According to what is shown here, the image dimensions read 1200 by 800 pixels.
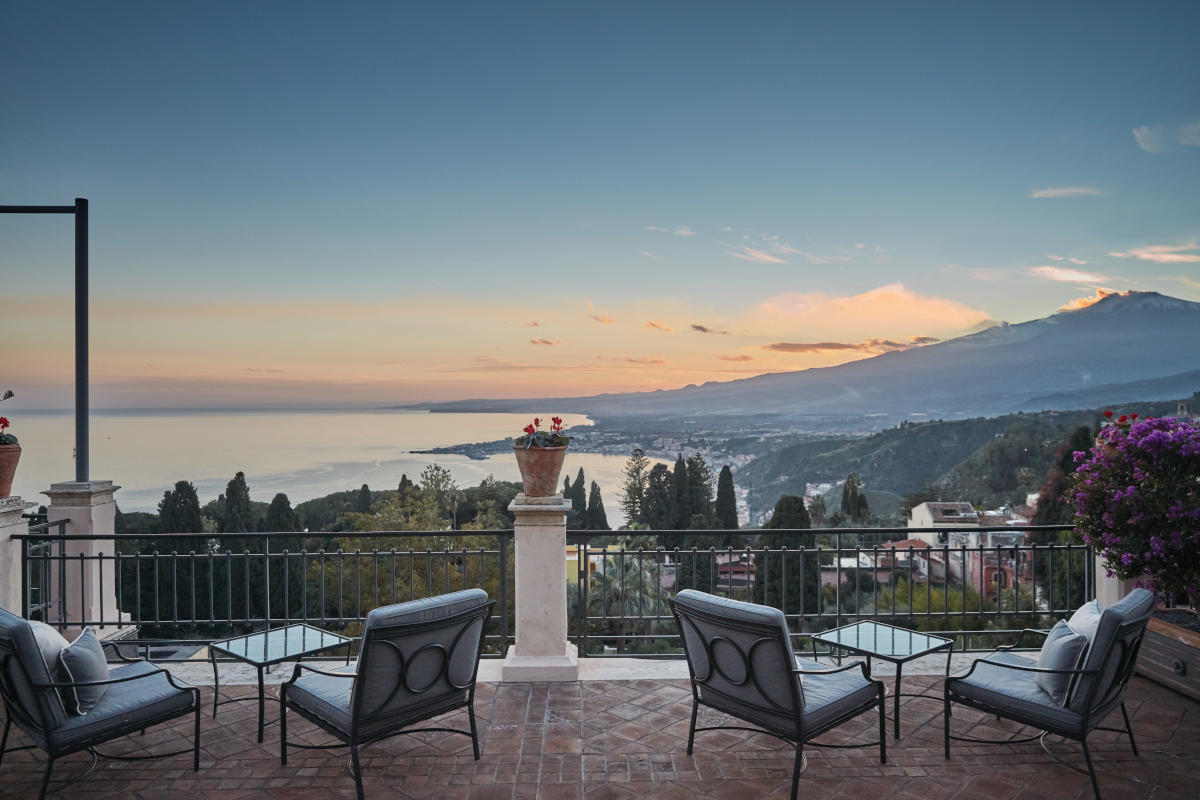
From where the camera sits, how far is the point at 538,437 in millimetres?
4762

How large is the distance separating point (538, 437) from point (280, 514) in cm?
1812

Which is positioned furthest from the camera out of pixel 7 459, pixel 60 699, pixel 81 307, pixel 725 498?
pixel 725 498

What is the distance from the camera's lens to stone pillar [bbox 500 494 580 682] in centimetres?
470

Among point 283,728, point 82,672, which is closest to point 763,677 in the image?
point 283,728

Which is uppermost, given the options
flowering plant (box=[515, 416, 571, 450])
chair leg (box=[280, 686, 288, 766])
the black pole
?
the black pole

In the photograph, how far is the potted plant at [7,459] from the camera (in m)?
5.11

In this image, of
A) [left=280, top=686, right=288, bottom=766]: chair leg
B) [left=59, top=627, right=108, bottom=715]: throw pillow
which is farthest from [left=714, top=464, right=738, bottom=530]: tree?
[left=59, top=627, right=108, bottom=715]: throw pillow

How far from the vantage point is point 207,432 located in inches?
667

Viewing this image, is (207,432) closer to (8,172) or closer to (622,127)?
(8,172)

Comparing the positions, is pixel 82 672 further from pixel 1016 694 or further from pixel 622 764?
pixel 1016 694

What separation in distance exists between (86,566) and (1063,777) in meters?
7.43

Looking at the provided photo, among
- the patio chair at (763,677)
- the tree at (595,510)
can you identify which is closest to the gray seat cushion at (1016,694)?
the patio chair at (763,677)

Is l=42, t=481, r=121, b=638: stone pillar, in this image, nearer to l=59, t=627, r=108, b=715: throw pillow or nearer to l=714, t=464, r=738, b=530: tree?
l=59, t=627, r=108, b=715: throw pillow

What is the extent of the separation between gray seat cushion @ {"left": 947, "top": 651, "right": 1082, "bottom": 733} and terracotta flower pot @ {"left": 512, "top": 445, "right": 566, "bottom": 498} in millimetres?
2651
